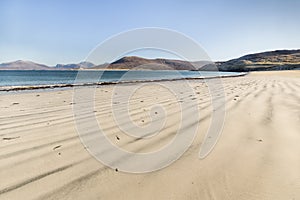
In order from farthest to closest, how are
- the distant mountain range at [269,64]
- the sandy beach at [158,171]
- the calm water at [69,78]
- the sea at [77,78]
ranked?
the distant mountain range at [269,64]
the calm water at [69,78]
the sea at [77,78]
the sandy beach at [158,171]

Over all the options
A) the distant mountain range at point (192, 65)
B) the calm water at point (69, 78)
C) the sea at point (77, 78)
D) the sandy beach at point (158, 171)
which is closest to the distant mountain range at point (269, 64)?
the distant mountain range at point (192, 65)

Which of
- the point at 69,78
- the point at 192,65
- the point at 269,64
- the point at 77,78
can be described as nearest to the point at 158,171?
the point at 192,65

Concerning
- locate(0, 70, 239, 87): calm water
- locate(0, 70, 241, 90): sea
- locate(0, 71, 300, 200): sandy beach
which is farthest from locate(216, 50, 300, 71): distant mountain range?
locate(0, 71, 300, 200): sandy beach

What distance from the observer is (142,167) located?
2.39 m

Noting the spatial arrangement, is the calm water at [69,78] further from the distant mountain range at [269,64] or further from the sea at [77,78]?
the distant mountain range at [269,64]

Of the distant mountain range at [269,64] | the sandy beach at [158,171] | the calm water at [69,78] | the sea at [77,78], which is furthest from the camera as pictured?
the distant mountain range at [269,64]

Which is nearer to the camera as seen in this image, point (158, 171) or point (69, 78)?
point (158, 171)

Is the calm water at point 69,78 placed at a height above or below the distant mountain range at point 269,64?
above

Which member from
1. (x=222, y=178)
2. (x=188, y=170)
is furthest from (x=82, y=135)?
(x=222, y=178)

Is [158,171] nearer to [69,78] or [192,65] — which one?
[192,65]

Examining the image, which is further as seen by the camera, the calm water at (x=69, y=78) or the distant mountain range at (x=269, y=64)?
the distant mountain range at (x=269, y=64)

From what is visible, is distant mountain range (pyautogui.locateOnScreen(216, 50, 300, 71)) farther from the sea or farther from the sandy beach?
the sandy beach

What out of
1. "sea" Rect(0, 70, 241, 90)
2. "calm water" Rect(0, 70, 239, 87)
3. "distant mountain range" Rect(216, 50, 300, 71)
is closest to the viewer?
"sea" Rect(0, 70, 241, 90)

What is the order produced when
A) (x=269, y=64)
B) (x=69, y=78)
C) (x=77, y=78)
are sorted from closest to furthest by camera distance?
(x=77, y=78) → (x=69, y=78) → (x=269, y=64)
